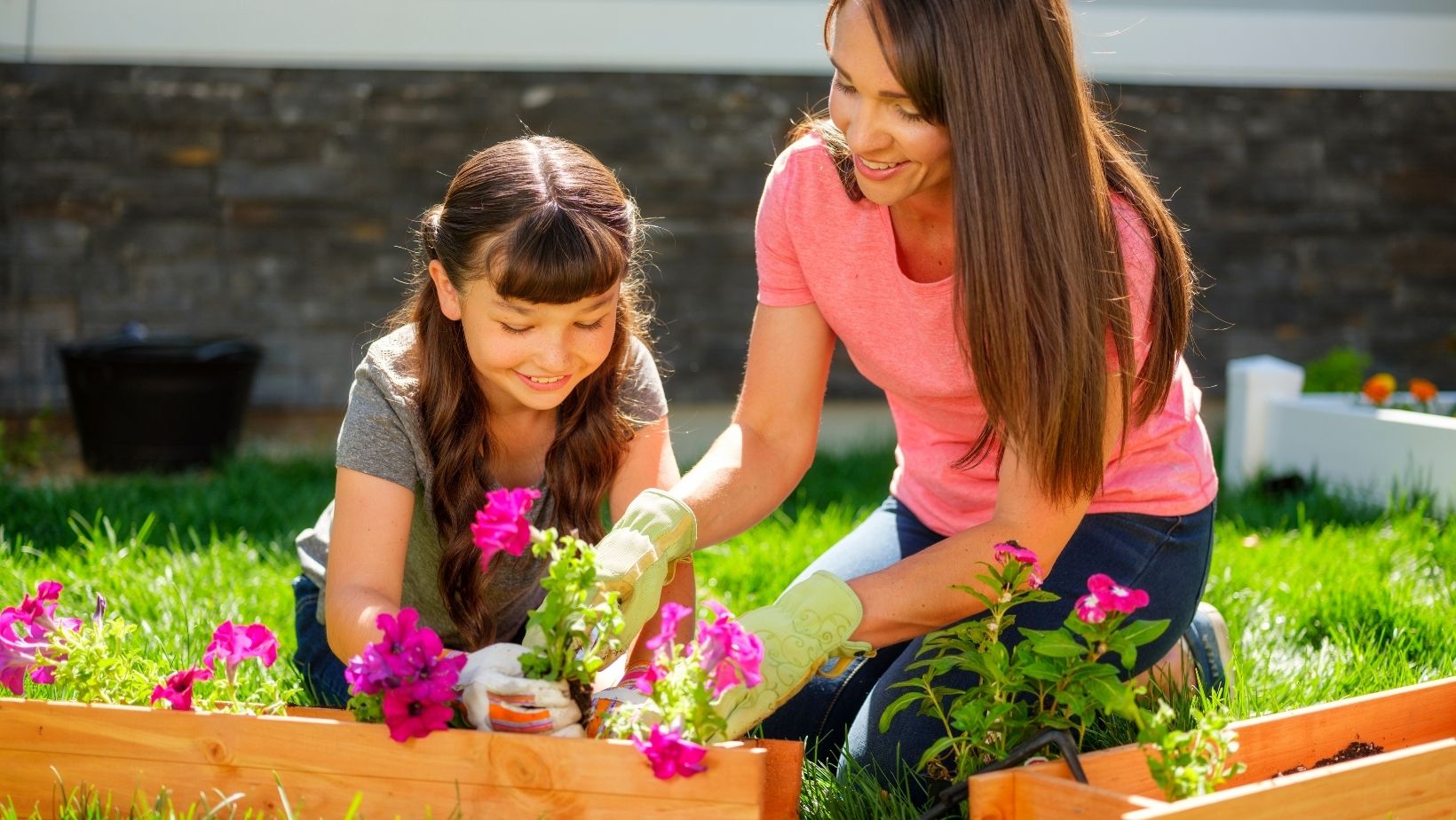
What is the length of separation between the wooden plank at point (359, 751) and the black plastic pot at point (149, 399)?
3.98 meters

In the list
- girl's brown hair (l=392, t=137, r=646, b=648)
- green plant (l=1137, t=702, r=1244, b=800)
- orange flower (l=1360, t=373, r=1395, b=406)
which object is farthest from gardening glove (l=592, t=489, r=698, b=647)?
orange flower (l=1360, t=373, r=1395, b=406)

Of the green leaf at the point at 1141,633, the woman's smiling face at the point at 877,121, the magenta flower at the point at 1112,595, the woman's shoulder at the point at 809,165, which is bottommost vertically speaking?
the green leaf at the point at 1141,633

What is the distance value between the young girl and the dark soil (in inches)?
39.7

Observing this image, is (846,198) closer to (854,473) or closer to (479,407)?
(479,407)

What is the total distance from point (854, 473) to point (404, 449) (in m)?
2.91

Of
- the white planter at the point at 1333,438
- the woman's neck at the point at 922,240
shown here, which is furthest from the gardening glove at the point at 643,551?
the white planter at the point at 1333,438

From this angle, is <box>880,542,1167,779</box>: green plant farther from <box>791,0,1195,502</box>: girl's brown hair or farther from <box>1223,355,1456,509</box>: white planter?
<box>1223,355,1456,509</box>: white planter

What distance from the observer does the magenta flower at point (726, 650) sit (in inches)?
59.1

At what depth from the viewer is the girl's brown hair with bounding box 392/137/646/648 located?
7.04ft

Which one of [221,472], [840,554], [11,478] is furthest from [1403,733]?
[11,478]

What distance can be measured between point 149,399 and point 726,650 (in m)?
4.60

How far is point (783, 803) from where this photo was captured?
168 cm

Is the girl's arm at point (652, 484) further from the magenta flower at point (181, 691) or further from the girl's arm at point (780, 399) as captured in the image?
the magenta flower at point (181, 691)

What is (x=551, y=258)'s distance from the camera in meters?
2.13
